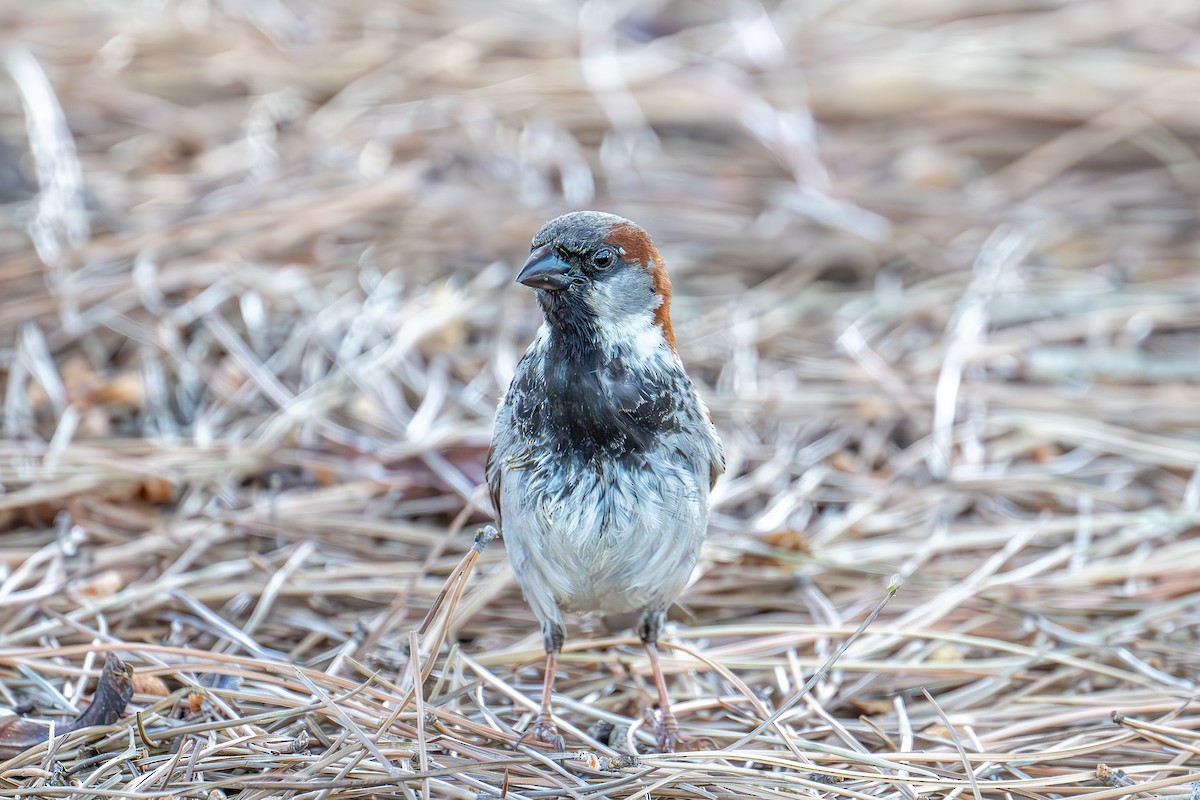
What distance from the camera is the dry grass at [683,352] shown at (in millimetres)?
3072

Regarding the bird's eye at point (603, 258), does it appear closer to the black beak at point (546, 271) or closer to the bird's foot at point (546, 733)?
the black beak at point (546, 271)

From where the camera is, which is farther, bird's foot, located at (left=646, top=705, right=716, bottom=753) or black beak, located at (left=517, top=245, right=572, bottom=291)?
bird's foot, located at (left=646, top=705, right=716, bottom=753)

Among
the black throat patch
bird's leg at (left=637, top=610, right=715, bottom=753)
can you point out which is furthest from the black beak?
bird's leg at (left=637, top=610, right=715, bottom=753)

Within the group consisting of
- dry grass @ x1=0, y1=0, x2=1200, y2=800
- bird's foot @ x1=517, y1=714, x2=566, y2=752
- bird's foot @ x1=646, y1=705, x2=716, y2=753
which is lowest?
bird's foot @ x1=646, y1=705, x2=716, y2=753

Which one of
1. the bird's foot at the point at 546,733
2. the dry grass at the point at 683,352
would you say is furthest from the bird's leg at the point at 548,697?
the dry grass at the point at 683,352

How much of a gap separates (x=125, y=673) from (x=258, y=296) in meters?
2.33

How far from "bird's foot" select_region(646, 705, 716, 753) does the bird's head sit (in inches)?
41.5

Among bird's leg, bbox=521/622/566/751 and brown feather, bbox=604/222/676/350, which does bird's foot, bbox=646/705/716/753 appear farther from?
brown feather, bbox=604/222/676/350

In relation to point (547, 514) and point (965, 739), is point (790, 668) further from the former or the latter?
point (547, 514)

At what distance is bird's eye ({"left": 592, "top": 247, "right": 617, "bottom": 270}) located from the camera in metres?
3.05

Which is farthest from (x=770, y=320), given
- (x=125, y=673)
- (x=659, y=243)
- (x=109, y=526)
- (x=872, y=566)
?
(x=125, y=673)

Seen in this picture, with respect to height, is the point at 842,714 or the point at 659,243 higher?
the point at 659,243

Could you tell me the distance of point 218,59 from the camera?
6.33m

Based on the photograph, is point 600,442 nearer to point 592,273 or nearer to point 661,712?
point 592,273
